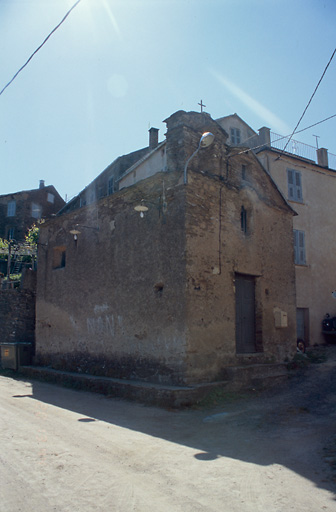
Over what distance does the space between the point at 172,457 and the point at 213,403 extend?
3739 millimetres

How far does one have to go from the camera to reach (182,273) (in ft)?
31.8

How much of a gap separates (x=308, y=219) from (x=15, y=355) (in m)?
12.6

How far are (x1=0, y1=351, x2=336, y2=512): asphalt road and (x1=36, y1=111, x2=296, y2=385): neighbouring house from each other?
161 cm

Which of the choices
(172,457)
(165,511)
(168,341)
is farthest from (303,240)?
(165,511)

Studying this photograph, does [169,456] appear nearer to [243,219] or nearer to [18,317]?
[243,219]

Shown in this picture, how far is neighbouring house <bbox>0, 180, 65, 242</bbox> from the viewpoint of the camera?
123 feet

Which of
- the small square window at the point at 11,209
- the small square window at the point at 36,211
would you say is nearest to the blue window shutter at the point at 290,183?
the small square window at the point at 36,211

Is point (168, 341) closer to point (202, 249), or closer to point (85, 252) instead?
point (202, 249)

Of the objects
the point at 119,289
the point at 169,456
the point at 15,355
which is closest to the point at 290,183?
the point at 119,289

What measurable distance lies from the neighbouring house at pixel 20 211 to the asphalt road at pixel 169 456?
98.5 feet

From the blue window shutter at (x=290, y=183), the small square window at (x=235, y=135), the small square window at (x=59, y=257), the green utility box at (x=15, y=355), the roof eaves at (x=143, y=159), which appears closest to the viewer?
the roof eaves at (x=143, y=159)

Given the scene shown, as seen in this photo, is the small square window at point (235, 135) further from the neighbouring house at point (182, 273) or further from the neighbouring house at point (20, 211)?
the neighbouring house at point (20, 211)

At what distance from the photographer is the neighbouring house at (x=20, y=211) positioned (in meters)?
37.5

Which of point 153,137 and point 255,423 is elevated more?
point 153,137
